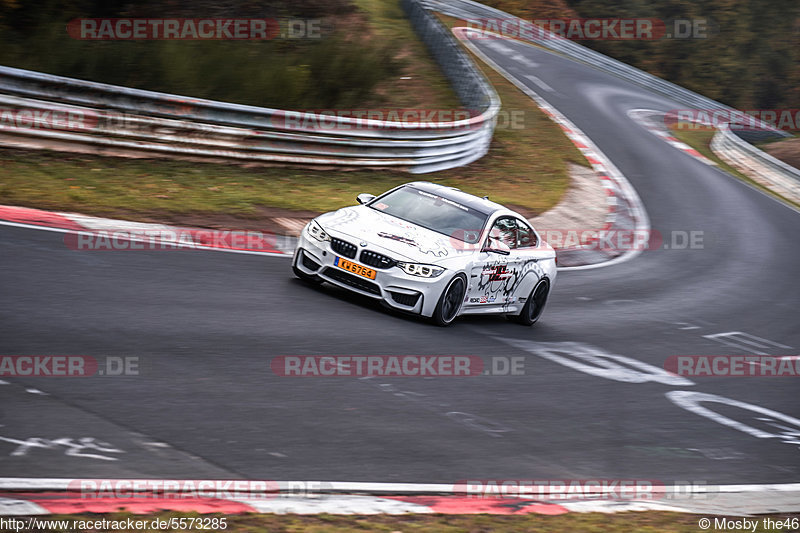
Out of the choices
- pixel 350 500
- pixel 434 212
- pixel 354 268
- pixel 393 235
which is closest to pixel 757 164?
pixel 434 212

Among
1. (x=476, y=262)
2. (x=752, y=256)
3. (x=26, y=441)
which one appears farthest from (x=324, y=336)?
(x=752, y=256)

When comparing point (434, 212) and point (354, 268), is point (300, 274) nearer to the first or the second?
point (354, 268)

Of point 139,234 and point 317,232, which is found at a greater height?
point 317,232

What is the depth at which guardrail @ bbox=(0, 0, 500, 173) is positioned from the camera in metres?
15.1

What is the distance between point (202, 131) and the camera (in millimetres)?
16422

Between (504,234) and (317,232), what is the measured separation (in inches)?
94.2

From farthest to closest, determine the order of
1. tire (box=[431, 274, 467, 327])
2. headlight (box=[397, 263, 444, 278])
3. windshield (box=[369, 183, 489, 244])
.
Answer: windshield (box=[369, 183, 489, 244]) → tire (box=[431, 274, 467, 327]) → headlight (box=[397, 263, 444, 278])

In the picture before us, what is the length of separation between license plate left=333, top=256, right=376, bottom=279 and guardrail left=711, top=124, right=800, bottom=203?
882 inches

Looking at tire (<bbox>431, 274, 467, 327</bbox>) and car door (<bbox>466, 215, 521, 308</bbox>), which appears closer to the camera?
tire (<bbox>431, 274, 467, 327</bbox>)

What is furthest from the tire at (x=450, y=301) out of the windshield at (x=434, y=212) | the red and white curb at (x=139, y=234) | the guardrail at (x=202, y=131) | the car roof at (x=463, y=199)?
the guardrail at (x=202, y=131)

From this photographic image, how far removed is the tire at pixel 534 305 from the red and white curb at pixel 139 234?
3.45m

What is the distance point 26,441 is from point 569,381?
216 inches

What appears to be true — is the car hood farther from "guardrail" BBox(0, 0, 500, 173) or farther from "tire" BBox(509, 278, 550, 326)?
"guardrail" BBox(0, 0, 500, 173)

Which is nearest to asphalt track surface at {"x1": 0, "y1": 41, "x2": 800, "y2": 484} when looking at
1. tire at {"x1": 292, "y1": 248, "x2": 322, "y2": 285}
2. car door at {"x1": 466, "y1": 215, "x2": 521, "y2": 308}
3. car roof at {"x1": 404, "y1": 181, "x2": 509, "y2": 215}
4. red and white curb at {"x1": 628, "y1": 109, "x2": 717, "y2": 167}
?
tire at {"x1": 292, "y1": 248, "x2": 322, "y2": 285}
